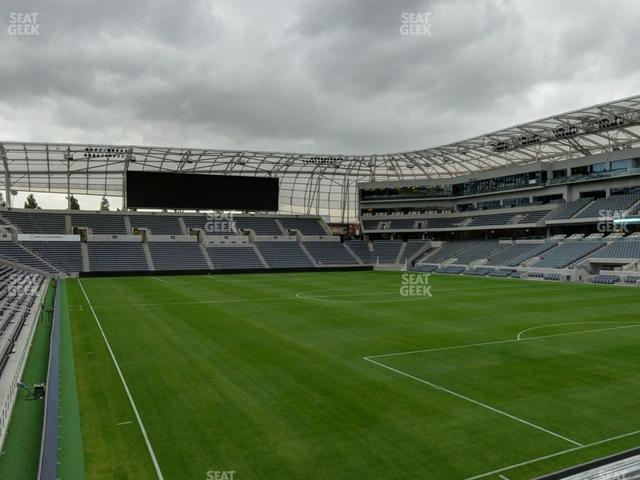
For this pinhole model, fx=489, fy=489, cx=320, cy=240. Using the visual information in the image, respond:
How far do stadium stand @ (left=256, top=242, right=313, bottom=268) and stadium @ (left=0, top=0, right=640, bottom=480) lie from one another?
1.13 feet

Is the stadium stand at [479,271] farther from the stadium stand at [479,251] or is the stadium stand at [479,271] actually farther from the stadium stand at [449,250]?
the stadium stand at [449,250]

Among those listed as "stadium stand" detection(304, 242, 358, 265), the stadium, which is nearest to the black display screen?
the stadium

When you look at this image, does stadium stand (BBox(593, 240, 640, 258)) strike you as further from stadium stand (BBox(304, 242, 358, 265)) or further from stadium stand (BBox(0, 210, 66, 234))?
stadium stand (BBox(0, 210, 66, 234))

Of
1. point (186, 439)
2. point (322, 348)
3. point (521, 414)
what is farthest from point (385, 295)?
point (186, 439)

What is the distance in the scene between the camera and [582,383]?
14.2m

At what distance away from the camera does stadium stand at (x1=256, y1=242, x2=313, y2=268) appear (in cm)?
6744

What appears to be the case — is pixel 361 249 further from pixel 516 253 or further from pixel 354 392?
pixel 354 392

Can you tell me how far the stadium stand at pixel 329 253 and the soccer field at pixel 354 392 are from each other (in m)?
43.4

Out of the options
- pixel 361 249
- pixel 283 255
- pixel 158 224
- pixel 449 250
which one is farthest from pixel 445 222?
pixel 158 224

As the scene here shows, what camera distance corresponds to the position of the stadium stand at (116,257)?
57625 millimetres

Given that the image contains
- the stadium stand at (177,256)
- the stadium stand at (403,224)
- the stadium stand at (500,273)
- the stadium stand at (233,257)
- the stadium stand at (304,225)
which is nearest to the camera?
the stadium stand at (500,273)

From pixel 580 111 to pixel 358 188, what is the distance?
142 ft

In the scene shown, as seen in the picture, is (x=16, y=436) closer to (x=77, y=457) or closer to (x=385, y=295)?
(x=77, y=457)

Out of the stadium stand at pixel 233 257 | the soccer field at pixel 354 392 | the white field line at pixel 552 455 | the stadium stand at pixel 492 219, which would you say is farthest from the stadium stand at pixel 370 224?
the white field line at pixel 552 455
